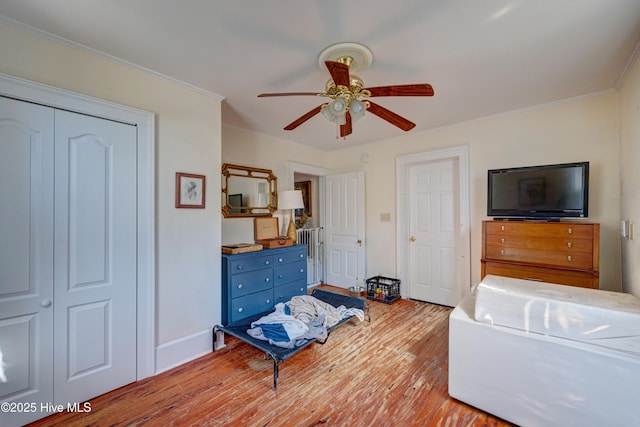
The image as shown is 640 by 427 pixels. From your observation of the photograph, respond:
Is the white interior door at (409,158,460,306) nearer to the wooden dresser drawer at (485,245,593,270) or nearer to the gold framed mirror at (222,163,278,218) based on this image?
the wooden dresser drawer at (485,245,593,270)

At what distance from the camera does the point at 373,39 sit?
67.7 inches

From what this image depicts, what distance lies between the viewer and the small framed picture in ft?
7.45

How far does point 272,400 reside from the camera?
1.83 meters

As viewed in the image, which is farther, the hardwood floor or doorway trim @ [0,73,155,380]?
doorway trim @ [0,73,155,380]

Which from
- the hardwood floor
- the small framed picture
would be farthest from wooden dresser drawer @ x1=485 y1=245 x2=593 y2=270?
the small framed picture

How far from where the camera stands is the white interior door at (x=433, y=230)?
11.7ft

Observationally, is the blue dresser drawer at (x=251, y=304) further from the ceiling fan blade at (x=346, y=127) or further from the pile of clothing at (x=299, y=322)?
the ceiling fan blade at (x=346, y=127)

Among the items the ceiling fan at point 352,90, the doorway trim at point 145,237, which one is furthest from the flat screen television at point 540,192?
the doorway trim at point 145,237

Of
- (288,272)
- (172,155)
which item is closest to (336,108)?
(172,155)

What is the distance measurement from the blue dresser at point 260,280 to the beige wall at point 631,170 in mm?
2983

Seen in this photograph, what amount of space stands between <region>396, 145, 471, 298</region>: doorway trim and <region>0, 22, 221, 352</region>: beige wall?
2.58 m

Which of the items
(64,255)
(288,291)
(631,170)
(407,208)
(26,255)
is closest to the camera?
(26,255)

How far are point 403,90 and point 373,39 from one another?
Result: 0.38 meters

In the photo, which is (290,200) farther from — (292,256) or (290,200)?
(292,256)
